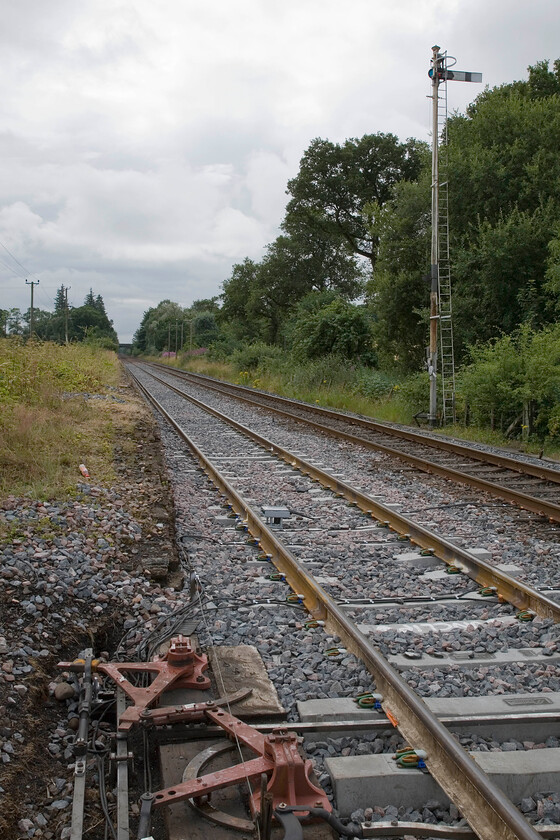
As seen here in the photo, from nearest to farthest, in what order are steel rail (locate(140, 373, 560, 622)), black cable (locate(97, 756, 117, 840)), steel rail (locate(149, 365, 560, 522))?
black cable (locate(97, 756, 117, 840)) → steel rail (locate(140, 373, 560, 622)) → steel rail (locate(149, 365, 560, 522))

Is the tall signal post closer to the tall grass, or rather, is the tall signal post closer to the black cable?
the tall grass

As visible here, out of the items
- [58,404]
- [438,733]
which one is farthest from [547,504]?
[58,404]

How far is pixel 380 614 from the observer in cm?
465

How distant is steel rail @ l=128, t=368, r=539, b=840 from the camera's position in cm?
249

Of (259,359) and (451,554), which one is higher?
(259,359)

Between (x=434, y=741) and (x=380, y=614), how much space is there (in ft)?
5.46

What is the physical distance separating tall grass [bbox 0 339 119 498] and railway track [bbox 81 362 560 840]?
1685 millimetres

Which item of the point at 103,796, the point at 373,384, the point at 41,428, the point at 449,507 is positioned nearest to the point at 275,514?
the point at 449,507

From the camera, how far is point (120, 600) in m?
4.92

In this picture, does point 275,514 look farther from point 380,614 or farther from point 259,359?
point 259,359

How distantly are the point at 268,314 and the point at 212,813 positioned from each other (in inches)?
1677

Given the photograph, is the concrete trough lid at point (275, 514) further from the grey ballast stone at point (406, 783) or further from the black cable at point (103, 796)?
the grey ballast stone at point (406, 783)

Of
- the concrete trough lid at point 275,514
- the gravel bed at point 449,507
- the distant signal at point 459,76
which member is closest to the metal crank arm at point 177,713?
the gravel bed at point 449,507

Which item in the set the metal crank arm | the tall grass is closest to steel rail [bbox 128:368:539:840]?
the metal crank arm
